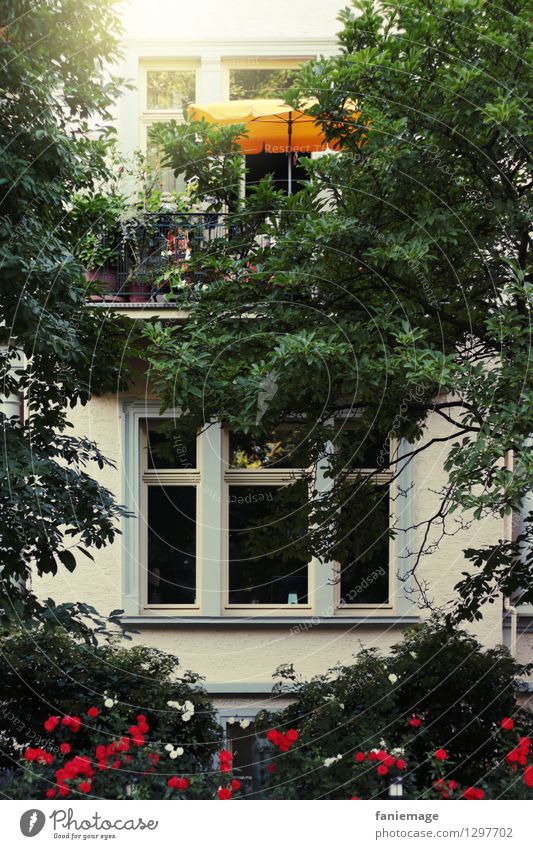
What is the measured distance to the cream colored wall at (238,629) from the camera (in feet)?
34.7

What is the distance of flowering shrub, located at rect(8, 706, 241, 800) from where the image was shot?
654 cm

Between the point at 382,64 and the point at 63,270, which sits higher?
the point at 382,64

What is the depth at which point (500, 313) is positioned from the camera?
253 inches

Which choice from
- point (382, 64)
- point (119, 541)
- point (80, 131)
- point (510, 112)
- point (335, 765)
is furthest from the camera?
point (119, 541)

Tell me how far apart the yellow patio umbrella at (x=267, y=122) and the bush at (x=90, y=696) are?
13.5 ft

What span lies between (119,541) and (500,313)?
5.48 meters

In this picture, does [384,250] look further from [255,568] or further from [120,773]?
[255,568]

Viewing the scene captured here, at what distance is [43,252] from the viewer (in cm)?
698

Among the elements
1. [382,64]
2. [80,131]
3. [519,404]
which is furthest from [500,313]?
[80,131]

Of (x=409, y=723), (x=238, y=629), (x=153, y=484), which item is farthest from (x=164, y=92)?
(x=409, y=723)

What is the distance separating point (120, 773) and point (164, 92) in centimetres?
639

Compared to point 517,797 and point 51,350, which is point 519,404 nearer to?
point 517,797

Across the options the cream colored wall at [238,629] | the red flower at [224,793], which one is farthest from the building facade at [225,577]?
the red flower at [224,793]

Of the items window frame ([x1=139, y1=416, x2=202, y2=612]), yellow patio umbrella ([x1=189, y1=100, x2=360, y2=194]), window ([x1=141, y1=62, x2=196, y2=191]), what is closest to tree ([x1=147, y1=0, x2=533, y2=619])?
yellow patio umbrella ([x1=189, y1=100, x2=360, y2=194])
